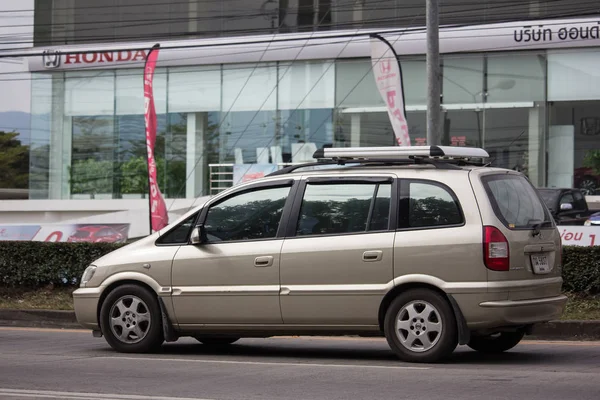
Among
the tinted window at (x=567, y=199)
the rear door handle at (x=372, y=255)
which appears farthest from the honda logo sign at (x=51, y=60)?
the rear door handle at (x=372, y=255)

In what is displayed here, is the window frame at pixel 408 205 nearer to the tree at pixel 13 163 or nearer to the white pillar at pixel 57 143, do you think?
the white pillar at pixel 57 143

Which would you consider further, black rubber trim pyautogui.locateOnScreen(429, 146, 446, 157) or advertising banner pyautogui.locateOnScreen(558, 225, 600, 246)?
advertising banner pyautogui.locateOnScreen(558, 225, 600, 246)

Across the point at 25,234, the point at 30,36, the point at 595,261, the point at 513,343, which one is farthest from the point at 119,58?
the point at 513,343

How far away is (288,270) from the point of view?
937 cm

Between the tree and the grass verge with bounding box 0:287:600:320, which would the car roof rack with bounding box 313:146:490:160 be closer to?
the grass verge with bounding box 0:287:600:320

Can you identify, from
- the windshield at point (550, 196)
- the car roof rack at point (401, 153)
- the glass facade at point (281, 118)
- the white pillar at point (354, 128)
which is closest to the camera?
the car roof rack at point (401, 153)

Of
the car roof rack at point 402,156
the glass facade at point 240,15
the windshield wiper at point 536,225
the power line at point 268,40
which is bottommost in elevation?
the windshield wiper at point 536,225

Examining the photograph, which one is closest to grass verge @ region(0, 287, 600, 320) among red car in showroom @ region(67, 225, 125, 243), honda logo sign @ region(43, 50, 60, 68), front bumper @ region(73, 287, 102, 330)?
front bumper @ region(73, 287, 102, 330)

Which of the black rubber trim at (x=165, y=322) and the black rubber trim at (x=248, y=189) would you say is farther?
the black rubber trim at (x=165, y=322)

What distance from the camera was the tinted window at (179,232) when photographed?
33.1ft

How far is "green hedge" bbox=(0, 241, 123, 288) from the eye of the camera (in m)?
15.7

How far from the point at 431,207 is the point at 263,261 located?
1.66 metres

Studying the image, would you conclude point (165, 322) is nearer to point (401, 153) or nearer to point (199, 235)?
point (199, 235)

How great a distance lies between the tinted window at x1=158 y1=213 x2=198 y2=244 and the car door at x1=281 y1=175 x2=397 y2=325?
1150 mm
